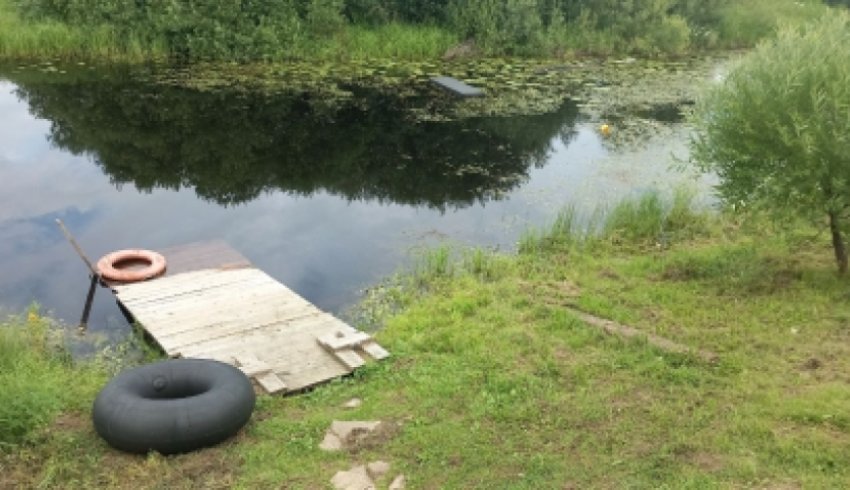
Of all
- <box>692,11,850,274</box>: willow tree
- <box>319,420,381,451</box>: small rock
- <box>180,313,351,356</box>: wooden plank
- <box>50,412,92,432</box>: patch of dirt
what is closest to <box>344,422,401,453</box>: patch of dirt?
<box>319,420,381,451</box>: small rock

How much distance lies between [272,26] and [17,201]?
11.3 m

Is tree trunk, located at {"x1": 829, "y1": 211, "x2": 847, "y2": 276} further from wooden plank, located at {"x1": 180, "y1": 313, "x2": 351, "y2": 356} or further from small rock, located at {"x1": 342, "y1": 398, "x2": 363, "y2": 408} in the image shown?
small rock, located at {"x1": 342, "y1": 398, "x2": 363, "y2": 408}

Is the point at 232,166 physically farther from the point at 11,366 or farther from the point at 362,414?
the point at 362,414

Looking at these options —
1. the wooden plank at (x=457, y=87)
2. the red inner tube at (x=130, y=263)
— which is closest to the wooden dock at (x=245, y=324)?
the red inner tube at (x=130, y=263)

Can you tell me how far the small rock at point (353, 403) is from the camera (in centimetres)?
716

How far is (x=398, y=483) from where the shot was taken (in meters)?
5.87

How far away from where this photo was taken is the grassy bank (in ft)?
19.6

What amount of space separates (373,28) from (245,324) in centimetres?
1755

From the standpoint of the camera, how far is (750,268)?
9.84 m

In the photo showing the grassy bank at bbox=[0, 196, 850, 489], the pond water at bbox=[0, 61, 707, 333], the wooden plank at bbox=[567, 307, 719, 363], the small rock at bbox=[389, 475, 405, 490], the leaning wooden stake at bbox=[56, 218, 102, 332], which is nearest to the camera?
the small rock at bbox=[389, 475, 405, 490]

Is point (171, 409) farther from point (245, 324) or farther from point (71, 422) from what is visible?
point (245, 324)

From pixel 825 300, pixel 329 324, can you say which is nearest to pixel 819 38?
pixel 825 300

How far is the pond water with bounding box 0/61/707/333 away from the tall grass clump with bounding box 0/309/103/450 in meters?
0.86

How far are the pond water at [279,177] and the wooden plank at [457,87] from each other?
1.63 meters
